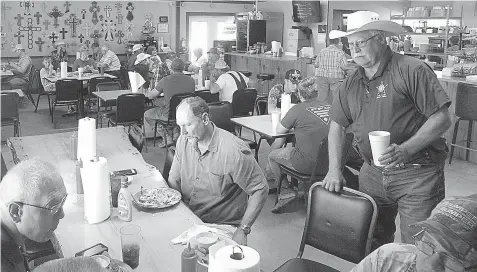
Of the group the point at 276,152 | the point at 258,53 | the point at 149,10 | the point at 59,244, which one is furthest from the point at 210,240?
the point at 149,10

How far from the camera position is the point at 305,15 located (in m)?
11.8

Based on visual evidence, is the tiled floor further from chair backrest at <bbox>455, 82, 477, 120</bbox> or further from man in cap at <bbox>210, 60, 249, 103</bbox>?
man in cap at <bbox>210, 60, 249, 103</bbox>

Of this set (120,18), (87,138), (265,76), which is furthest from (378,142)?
(120,18)

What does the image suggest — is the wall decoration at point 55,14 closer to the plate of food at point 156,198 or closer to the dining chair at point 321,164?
the dining chair at point 321,164

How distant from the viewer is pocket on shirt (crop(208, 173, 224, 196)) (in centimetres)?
289

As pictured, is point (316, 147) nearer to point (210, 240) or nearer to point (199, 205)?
point (199, 205)

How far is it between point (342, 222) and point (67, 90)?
6291 millimetres

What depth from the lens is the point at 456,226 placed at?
137cm

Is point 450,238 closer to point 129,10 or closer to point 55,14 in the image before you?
point 55,14

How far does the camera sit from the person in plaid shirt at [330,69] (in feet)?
26.4

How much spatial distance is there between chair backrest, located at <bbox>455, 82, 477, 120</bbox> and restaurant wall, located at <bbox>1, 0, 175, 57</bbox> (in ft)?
29.0

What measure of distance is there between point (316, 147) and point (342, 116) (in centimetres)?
122

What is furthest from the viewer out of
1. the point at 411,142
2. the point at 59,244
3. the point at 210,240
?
the point at 411,142

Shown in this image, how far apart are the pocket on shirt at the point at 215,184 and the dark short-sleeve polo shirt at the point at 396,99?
83cm
